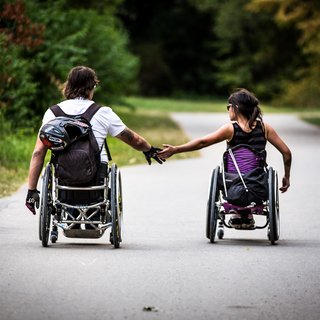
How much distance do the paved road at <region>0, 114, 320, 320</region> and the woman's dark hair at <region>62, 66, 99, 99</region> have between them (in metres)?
1.24

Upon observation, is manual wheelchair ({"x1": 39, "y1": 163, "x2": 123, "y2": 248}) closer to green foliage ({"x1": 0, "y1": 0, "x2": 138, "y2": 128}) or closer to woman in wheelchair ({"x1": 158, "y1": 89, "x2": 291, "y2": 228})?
woman in wheelchair ({"x1": 158, "y1": 89, "x2": 291, "y2": 228})

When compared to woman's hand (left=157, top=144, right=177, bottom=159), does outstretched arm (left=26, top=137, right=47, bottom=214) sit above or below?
below

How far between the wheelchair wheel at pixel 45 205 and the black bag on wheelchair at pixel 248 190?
1476 mm

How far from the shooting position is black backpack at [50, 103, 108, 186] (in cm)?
882

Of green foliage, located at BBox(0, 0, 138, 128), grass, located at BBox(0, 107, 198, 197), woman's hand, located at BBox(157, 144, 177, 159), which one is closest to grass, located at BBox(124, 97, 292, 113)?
green foliage, located at BBox(0, 0, 138, 128)

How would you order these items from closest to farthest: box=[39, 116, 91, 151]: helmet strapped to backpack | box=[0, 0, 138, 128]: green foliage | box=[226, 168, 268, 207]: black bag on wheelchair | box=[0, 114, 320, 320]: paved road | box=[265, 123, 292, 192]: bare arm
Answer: box=[0, 114, 320, 320]: paved road, box=[39, 116, 91, 151]: helmet strapped to backpack, box=[226, 168, 268, 207]: black bag on wheelchair, box=[265, 123, 292, 192]: bare arm, box=[0, 0, 138, 128]: green foliage

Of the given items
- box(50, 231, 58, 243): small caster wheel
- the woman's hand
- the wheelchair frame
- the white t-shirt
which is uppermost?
the white t-shirt

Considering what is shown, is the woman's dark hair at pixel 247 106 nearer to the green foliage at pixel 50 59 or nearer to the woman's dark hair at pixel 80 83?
the woman's dark hair at pixel 80 83

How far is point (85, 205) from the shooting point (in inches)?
354

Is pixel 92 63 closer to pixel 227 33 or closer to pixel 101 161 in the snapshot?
pixel 101 161

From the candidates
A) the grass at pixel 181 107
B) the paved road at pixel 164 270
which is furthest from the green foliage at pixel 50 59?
the grass at pixel 181 107

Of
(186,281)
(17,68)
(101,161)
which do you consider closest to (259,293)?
(186,281)

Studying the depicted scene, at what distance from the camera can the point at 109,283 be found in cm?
741

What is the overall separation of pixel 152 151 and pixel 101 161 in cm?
70
